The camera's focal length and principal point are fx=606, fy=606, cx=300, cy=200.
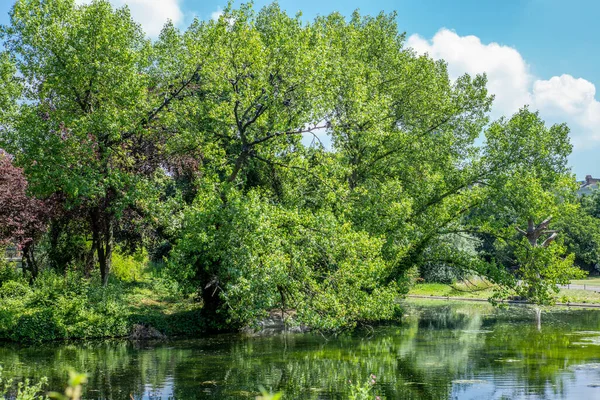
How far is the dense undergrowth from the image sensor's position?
23.5 m

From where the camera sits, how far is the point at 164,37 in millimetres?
28562

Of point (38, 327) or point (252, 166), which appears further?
point (252, 166)

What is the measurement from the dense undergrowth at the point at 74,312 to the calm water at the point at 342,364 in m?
1.13

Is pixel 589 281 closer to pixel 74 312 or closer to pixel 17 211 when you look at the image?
pixel 74 312

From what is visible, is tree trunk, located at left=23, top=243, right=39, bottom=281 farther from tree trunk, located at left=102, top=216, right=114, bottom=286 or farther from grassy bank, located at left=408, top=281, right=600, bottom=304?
grassy bank, located at left=408, top=281, right=600, bottom=304

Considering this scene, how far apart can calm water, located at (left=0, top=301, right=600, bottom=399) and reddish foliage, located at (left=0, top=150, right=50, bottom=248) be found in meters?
6.38

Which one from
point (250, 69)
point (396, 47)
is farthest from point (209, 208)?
point (396, 47)

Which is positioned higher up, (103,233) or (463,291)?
(103,233)

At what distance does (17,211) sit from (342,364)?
1652 centimetres

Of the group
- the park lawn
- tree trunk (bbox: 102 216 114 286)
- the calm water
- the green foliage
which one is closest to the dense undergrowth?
tree trunk (bbox: 102 216 114 286)

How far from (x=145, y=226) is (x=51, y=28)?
944 centimetres

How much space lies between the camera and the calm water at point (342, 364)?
15000 millimetres

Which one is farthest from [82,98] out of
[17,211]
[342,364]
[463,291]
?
[463,291]

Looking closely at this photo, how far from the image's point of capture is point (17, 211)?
87.6ft
